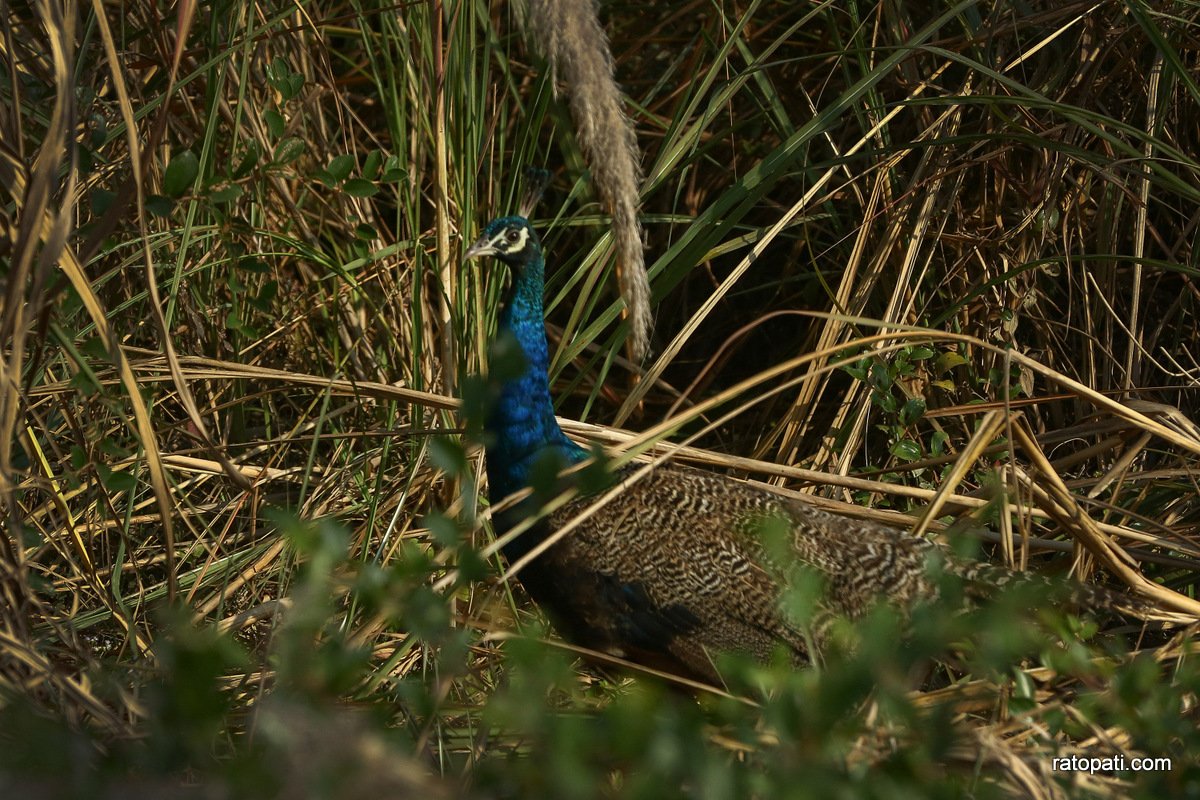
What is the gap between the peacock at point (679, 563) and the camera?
2.68 meters

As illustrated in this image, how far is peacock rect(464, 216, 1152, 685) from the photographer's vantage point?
105 inches

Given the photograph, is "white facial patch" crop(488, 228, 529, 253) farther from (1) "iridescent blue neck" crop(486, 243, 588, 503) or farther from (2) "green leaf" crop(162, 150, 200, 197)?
(2) "green leaf" crop(162, 150, 200, 197)

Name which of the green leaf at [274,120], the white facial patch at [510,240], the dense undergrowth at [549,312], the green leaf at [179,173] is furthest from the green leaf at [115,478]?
the white facial patch at [510,240]

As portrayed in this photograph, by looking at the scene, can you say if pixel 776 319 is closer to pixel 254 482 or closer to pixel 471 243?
pixel 471 243

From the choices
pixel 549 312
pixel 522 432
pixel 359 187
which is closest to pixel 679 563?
pixel 522 432

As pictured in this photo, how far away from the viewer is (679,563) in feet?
8.91

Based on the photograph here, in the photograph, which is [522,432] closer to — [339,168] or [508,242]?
[508,242]

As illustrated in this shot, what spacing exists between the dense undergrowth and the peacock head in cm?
17

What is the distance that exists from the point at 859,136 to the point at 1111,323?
3.06 feet

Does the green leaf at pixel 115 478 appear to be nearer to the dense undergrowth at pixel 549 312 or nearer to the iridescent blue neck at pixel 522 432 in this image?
the dense undergrowth at pixel 549 312

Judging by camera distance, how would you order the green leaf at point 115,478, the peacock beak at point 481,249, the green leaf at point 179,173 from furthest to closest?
the peacock beak at point 481,249 → the green leaf at point 115,478 → the green leaf at point 179,173

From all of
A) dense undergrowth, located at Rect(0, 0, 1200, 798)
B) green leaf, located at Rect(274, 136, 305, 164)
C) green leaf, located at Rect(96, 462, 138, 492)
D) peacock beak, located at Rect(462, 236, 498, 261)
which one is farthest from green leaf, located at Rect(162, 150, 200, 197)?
peacock beak, located at Rect(462, 236, 498, 261)

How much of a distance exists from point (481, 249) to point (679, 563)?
34.7 inches

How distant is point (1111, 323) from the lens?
327 cm
